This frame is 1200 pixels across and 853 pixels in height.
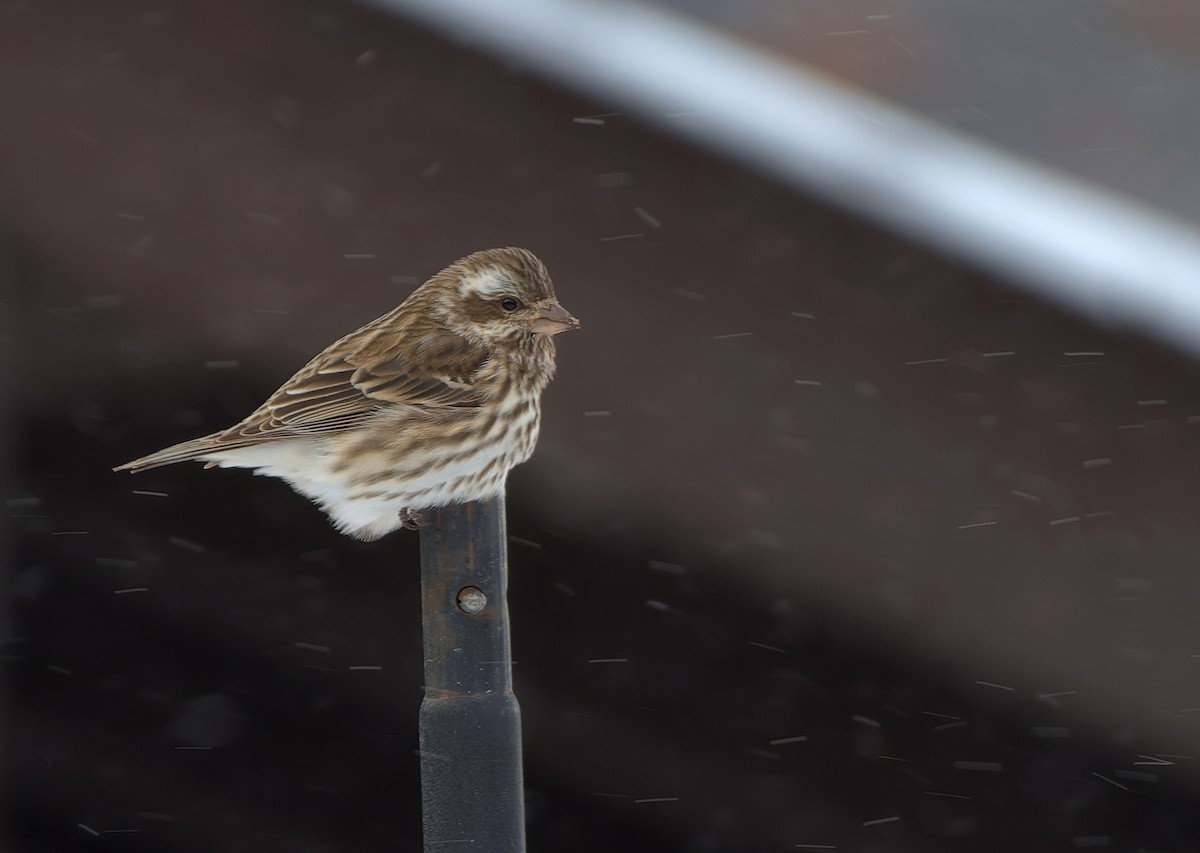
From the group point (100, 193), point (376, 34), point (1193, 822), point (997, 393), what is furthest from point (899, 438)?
point (100, 193)

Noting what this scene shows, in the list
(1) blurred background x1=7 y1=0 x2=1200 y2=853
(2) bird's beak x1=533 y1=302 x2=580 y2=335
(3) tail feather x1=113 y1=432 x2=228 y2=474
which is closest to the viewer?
(3) tail feather x1=113 y1=432 x2=228 y2=474

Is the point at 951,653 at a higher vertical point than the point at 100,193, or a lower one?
lower

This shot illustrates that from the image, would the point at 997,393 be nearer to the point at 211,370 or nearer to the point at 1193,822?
the point at 1193,822

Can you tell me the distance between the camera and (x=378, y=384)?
137 inches

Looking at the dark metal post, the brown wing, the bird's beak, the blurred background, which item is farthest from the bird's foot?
the blurred background

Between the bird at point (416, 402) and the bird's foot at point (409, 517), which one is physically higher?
the bird at point (416, 402)

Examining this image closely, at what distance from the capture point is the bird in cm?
325

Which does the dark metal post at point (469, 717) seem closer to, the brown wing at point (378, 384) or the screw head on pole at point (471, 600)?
the screw head on pole at point (471, 600)

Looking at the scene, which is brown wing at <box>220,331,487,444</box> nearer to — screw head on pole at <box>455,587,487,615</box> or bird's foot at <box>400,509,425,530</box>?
bird's foot at <box>400,509,425,530</box>

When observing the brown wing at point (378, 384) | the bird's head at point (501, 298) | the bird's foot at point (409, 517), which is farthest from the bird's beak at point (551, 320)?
the bird's foot at point (409, 517)

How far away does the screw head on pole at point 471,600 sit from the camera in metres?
2.09

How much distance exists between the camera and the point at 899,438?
15.9 ft

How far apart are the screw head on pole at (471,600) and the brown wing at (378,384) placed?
1306mm

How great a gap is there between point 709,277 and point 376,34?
1.32m
